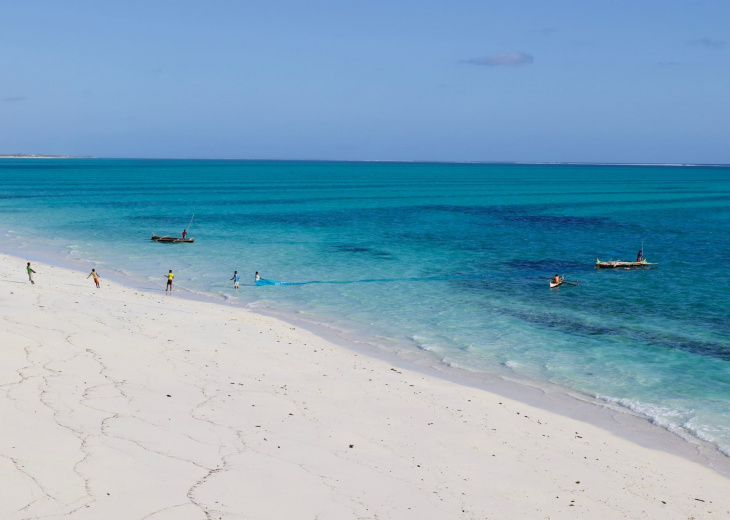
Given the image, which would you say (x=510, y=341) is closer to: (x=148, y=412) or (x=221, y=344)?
(x=221, y=344)

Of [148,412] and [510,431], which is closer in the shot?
[148,412]

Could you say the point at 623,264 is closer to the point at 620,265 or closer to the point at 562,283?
A: the point at 620,265

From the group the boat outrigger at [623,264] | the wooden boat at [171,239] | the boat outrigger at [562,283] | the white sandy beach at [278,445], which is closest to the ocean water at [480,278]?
the boat outrigger at [562,283]

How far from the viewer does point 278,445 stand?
14.4m

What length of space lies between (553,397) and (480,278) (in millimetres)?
21105

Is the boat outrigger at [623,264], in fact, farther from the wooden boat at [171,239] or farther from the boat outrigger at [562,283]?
the wooden boat at [171,239]

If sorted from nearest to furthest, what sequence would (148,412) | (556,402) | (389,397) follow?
(148,412), (389,397), (556,402)

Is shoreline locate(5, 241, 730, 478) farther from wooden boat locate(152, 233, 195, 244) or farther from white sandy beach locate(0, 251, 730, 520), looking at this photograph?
wooden boat locate(152, 233, 195, 244)

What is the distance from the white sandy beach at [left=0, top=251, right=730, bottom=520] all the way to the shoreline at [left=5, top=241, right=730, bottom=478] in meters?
0.64

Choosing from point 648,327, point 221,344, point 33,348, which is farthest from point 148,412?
point 648,327

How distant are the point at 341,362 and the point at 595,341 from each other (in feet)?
38.2

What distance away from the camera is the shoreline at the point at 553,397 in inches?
670

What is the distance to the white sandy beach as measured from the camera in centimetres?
1180

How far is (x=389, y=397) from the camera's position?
61.8 feet
